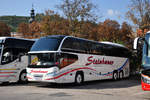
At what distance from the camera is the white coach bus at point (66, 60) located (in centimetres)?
1534

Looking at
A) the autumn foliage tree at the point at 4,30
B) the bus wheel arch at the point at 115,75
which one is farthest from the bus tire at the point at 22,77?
the autumn foliage tree at the point at 4,30

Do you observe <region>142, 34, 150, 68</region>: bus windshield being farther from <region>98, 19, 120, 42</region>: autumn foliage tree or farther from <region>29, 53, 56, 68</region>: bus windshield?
<region>98, 19, 120, 42</region>: autumn foliage tree

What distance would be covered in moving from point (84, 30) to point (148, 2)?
1107 cm

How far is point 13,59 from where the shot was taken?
1795cm

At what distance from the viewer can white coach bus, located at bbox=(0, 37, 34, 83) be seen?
56.4 feet

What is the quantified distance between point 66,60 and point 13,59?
4280mm

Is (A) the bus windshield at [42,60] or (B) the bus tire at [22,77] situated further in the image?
(B) the bus tire at [22,77]

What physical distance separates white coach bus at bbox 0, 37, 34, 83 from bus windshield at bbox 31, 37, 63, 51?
95.5 inches

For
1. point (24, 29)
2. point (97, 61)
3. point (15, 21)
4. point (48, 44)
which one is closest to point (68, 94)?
point (48, 44)

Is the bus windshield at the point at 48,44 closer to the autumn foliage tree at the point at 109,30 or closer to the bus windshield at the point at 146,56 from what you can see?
the bus windshield at the point at 146,56

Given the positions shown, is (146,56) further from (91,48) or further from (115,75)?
(115,75)

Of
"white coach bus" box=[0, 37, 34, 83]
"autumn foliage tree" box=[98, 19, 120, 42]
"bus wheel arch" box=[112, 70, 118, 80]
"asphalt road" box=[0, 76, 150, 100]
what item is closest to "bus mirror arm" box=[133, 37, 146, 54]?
"asphalt road" box=[0, 76, 150, 100]

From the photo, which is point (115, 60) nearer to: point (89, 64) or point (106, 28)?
point (89, 64)

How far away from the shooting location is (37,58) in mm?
15883
